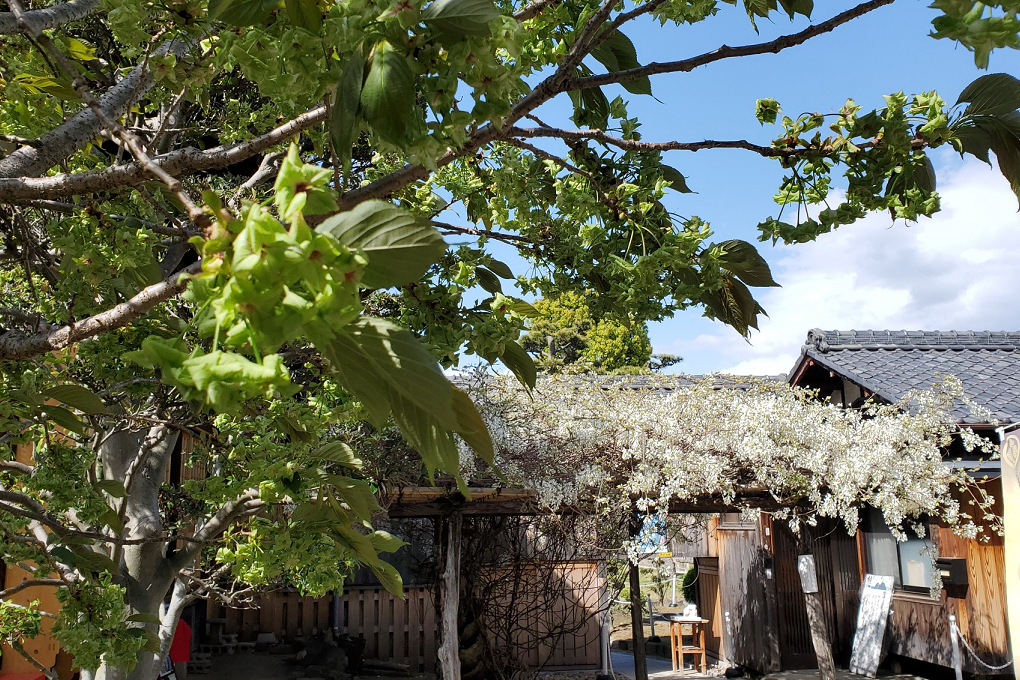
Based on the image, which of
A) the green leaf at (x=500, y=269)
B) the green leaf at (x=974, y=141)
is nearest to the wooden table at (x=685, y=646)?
the green leaf at (x=500, y=269)

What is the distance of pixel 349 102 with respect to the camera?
71cm

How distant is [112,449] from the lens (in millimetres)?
4098

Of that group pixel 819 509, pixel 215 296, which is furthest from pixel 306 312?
pixel 819 509

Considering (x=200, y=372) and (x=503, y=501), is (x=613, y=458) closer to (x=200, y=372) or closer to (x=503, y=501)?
(x=503, y=501)

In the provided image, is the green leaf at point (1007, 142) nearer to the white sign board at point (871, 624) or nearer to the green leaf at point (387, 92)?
the green leaf at point (387, 92)

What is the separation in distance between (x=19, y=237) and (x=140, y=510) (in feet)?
7.74

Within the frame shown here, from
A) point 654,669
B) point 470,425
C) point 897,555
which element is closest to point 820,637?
point 897,555

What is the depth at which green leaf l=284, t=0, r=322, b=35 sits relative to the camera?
85 cm

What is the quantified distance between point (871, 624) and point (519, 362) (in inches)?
363

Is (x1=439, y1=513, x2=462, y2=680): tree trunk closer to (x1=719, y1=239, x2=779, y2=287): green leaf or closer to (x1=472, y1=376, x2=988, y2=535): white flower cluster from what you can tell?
(x1=472, y1=376, x2=988, y2=535): white flower cluster

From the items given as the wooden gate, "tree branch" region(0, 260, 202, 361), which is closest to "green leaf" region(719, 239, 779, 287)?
"tree branch" region(0, 260, 202, 361)

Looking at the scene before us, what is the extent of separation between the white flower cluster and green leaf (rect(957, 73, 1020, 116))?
6191mm

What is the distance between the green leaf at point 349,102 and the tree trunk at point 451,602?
270 inches

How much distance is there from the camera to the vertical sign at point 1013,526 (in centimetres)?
332
